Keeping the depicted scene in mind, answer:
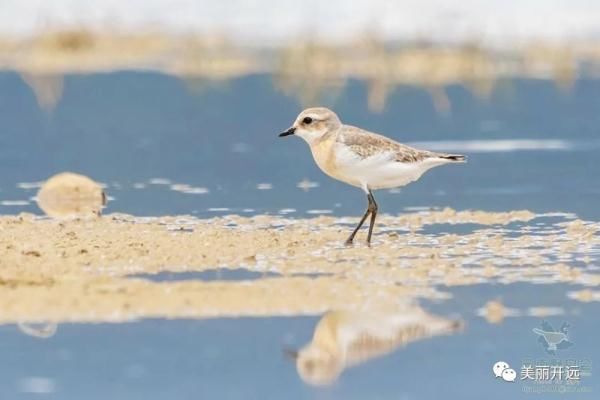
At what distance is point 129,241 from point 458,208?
3053 mm

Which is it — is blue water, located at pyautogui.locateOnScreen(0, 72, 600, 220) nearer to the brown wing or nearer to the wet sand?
the wet sand

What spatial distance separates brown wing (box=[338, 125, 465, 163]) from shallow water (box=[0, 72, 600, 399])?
0.57 meters

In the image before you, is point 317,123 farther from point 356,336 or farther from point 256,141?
point 256,141

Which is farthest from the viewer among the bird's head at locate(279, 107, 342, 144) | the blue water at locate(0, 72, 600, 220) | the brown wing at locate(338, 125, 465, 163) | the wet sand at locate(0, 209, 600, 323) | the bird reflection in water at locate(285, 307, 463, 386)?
the blue water at locate(0, 72, 600, 220)

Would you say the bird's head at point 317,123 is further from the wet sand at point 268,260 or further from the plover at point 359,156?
the wet sand at point 268,260

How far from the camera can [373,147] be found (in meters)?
11.6

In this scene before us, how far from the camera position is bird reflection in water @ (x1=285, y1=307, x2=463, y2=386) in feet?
26.5

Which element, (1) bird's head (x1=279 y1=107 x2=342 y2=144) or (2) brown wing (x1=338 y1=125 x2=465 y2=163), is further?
(1) bird's head (x1=279 y1=107 x2=342 y2=144)

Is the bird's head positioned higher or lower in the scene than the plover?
higher

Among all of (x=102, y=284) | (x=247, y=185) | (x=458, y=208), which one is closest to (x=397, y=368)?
(x=102, y=284)

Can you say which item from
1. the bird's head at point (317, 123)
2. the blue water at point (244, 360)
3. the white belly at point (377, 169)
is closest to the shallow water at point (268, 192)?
the blue water at point (244, 360)

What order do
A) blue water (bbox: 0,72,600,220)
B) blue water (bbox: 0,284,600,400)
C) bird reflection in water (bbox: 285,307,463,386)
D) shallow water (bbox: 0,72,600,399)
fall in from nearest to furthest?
blue water (bbox: 0,284,600,400) < shallow water (bbox: 0,72,600,399) < bird reflection in water (bbox: 285,307,463,386) < blue water (bbox: 0,72,600,220)

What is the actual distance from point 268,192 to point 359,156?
10.2ft

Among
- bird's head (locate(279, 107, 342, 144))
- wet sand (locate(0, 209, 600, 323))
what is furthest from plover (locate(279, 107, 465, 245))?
wet sand (locate(0, 209, 600, 323))
